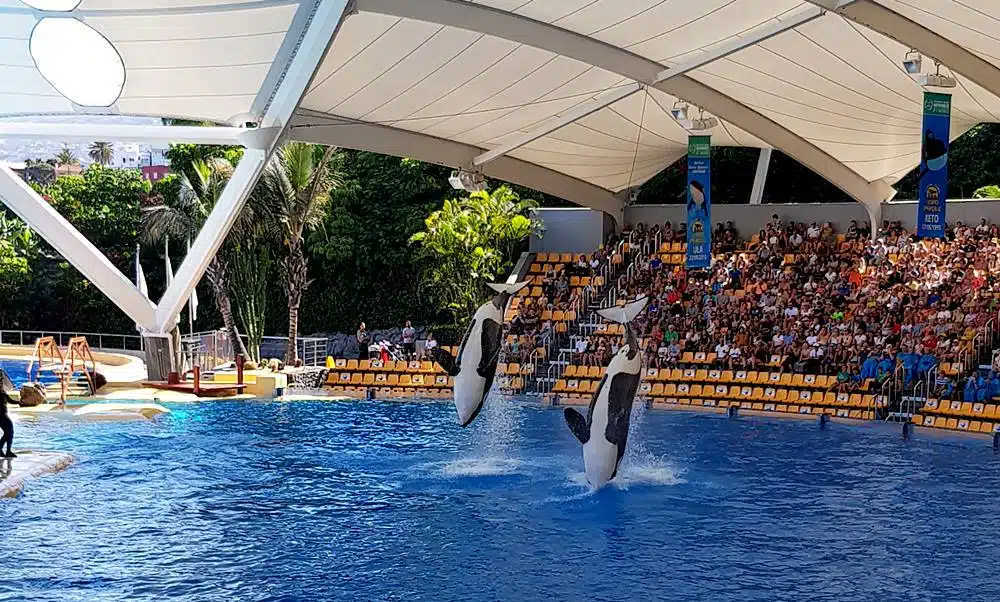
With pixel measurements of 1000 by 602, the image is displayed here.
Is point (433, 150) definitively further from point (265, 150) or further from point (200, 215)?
point (200, 215)

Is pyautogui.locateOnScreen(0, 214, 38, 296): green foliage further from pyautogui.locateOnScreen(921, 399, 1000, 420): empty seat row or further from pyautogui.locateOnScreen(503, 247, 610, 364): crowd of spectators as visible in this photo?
pyautogui.locateOnScreen(921, 399, 1000, 420): empty seat row

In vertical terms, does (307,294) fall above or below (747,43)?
below

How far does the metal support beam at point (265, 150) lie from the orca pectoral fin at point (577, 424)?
5.53 meters

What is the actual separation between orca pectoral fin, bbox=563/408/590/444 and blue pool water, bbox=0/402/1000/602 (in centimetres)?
80

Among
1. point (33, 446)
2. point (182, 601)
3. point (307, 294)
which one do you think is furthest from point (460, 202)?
point (182, 601)

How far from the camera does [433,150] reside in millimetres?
24078

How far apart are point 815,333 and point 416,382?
733 centimetres

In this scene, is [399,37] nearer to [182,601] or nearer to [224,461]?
[224,461]

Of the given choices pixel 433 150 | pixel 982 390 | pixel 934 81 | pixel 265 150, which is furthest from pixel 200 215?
pixel 982 390

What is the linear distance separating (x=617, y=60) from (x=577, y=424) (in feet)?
25.6

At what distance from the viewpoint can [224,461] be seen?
15562 millimetres

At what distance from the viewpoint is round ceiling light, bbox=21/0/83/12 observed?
14648 millimetres

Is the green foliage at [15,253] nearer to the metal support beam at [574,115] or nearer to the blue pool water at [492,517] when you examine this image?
the metal support beam at [574,115]

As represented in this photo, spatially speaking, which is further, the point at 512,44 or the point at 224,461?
the point at 512,44
